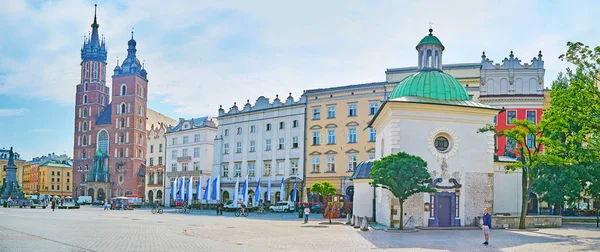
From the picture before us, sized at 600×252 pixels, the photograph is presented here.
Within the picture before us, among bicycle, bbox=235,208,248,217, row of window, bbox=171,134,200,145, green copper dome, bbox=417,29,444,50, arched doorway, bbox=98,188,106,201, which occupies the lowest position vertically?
arched doorway, bbox=98,188,106,201

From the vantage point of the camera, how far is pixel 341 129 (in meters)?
61.1

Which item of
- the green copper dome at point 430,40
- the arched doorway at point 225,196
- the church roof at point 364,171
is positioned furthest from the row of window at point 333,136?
the green copper dome at point 430,40

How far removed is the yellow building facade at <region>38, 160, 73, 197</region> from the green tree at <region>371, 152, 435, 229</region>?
126 meters

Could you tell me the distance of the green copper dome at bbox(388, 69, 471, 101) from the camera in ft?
107

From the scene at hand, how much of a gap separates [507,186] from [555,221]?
6.03 meters

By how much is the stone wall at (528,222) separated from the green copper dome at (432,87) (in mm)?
7071

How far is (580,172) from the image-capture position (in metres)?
37.1

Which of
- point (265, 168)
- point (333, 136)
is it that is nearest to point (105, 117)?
point (265, 168)

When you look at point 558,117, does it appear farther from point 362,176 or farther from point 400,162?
point 362,176

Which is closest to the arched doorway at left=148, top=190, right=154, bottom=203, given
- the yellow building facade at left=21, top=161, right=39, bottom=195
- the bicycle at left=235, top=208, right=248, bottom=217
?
the bicycle at left=235, top=208, right=248, bottom=217

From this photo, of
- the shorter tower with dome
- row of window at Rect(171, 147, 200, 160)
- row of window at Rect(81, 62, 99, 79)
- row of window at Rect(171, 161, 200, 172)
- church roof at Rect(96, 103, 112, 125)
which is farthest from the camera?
row of window at Rect(81, 62, 99, 79)

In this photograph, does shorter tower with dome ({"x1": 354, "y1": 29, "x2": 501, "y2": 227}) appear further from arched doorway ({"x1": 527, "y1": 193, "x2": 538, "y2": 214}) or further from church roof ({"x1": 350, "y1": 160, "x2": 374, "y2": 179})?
arched doorway ({"x1": 527, "y1": 193, "x2": 538, "y2": 214})

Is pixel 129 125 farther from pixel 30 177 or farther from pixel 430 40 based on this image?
pixel 430 40

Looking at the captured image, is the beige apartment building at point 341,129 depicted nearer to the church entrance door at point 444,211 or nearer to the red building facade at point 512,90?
the red building facade at point 512,90
